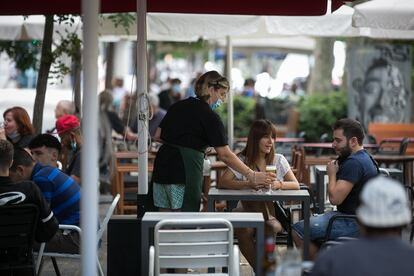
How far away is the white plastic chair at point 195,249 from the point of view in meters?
5.91

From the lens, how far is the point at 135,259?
7.15m

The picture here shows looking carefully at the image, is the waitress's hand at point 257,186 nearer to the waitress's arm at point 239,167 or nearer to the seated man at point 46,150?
the waitress's arm at point 239,167

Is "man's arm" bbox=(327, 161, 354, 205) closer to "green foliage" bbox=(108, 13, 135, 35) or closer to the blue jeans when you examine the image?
the blue jeans

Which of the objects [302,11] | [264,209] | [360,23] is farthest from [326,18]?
[264,209]

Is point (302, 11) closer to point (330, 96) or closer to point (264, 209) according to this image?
point (264, 209)

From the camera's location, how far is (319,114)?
22438 mm

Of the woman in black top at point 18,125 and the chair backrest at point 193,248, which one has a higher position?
the woman in black top at point 18,125

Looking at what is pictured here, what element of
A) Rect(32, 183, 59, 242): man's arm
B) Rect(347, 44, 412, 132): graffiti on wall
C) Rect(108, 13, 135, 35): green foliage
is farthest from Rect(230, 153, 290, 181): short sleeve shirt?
Rect(347, 44, 412, 132): graffiti on wall

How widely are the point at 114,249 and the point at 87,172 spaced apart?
1.58 m

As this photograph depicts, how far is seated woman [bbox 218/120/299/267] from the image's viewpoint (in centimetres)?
776

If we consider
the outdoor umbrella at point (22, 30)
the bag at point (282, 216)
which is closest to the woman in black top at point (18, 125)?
the bag at point (282, 216)

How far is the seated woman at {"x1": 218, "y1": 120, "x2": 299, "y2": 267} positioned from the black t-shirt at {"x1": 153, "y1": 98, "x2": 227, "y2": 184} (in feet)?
1.36

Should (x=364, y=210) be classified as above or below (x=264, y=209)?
above

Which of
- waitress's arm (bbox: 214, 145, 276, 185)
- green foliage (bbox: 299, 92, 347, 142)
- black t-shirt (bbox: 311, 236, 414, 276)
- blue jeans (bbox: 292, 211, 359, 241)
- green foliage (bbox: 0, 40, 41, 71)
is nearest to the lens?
black t-shirt (bbox: 311, 236, 414, 276)
